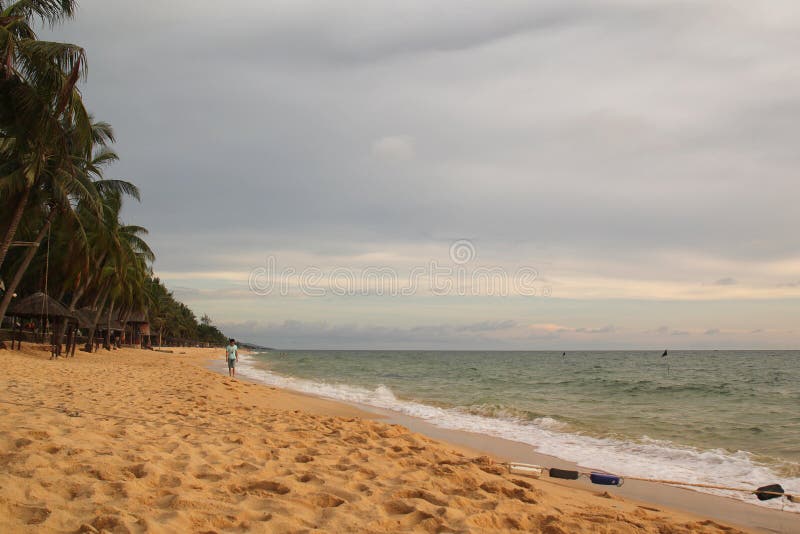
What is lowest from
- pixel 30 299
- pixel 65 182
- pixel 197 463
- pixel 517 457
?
pixel 517 457

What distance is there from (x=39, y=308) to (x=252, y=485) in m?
20.3

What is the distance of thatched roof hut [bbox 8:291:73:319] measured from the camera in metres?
20.2

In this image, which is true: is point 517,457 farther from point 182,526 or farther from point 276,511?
point 182,526

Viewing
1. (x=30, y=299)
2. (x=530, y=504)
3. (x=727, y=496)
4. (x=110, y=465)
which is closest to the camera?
(x=110, y=465)

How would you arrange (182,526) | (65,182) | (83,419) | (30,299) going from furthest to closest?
(30,299), (65,182), (83,419), (182,526)

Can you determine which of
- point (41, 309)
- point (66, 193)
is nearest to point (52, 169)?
point (66, 193)

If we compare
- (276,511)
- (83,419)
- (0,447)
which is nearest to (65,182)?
(83,419)

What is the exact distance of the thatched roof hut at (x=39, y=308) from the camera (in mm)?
20234

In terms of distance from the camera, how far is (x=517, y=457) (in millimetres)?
8516

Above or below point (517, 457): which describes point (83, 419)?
above

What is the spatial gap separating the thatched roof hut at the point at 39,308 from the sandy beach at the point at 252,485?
15.3 meters

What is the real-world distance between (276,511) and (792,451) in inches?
399

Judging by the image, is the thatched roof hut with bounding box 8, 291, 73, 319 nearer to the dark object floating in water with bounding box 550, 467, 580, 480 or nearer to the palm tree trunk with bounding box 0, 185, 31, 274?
the palm tree trunk with bounding box 0, 185, 31, 274

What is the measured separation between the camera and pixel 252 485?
426cm
